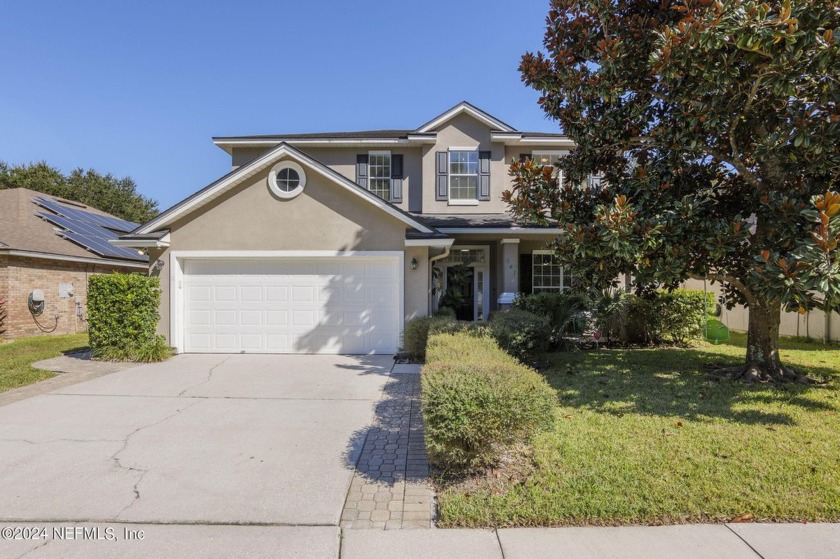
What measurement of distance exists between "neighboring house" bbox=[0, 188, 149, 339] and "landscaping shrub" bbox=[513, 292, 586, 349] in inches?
615

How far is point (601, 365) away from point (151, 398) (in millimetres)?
8306

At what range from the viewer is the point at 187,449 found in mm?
4742

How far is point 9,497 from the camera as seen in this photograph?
3717 millimetres

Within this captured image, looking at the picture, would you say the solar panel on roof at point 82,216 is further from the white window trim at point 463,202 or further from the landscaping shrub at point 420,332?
the landscaping shrub at point 420,332

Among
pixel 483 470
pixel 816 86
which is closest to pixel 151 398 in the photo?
pixel 483 470

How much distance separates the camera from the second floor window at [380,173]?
585 inches

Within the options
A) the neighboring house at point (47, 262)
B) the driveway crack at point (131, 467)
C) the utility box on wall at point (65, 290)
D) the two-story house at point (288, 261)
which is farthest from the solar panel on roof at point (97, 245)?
the driveway crack at point (131, 467)

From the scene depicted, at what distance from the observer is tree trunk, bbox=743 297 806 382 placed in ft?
23.6

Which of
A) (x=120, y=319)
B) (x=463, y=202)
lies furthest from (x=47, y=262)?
(x=463, y=202)

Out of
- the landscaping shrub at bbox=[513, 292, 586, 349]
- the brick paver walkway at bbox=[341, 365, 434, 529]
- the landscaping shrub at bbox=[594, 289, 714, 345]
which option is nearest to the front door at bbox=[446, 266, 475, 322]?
the landscaping shrub at bbox=[513, 292, 586, 349]

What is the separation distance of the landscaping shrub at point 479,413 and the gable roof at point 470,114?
1177 centimetres

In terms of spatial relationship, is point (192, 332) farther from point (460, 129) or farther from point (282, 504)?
point (460, 129)

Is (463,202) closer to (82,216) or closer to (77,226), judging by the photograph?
(77,226)

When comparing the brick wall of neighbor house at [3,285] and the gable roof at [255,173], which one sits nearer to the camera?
the gable roof at [255,173]
